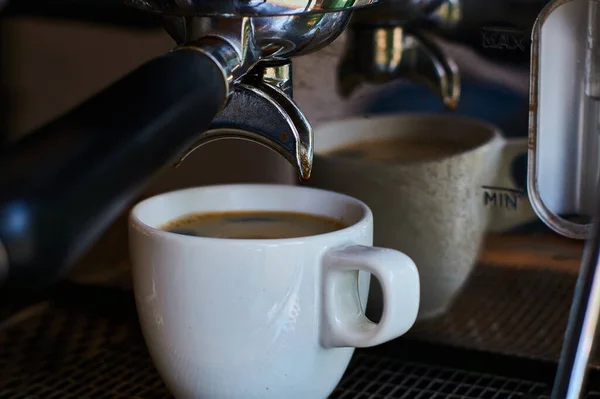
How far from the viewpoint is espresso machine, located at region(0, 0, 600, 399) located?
23cm

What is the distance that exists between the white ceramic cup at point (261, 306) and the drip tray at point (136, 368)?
0.12ft

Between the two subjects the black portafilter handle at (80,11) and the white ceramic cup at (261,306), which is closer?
the white ceramic cup at (261,306)

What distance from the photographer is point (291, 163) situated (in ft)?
1.09

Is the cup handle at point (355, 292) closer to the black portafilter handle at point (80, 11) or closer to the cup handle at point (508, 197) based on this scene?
the cup handle at point (508, 197)

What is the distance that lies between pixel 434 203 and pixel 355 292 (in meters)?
0.09

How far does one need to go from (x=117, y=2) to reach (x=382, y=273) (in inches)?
19.1

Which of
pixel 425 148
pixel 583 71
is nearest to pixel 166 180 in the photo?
pixel 425 148

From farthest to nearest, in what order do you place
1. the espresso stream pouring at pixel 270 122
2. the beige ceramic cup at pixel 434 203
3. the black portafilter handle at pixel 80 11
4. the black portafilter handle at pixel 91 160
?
the black portafilter handle at pixel 80 11 < the beige ceramic cup at pixel 434 203 < the espresso stream pouring at pixel 270 122 < the black portafilter handle at pixel 91 160

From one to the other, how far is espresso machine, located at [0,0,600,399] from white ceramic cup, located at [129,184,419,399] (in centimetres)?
3

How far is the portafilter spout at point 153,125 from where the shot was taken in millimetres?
223

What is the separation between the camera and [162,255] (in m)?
0.35

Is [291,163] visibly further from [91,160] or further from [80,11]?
[80,11]

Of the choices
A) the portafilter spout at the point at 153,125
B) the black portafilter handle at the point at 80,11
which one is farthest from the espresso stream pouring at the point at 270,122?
the black portafilter handle at the point at 80,11

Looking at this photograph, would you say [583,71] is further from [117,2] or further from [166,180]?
[117,2]
